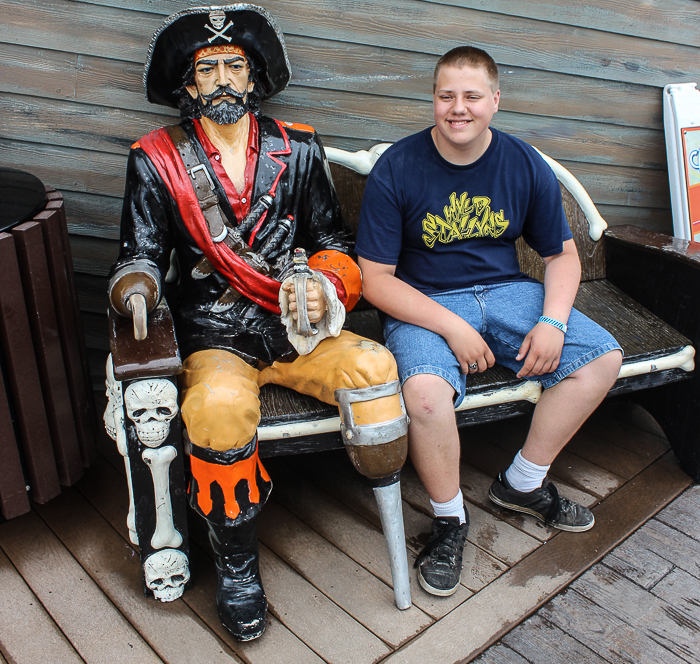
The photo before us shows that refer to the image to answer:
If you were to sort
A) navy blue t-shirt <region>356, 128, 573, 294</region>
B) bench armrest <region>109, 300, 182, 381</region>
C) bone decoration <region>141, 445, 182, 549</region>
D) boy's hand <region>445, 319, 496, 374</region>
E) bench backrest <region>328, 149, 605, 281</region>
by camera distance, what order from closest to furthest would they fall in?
1. bench armrest <region>109, 300, 182, 381</region>
2. bone decoration <region>141, 445, 182, 549</region>
3. boy's hand <region>445, 319, 496, 374</region>
4. navy blue t-shirt <region>356, 128, 573, 294</region>
5. bench backrest <region>328, 149, 605, 281</region>

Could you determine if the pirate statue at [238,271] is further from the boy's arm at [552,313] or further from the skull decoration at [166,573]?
the boy's arm at [552,313]

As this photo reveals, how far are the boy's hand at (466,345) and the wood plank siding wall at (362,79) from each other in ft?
3.73

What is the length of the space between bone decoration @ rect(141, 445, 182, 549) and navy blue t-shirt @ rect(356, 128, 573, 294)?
844mm

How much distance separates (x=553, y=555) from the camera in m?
1.99

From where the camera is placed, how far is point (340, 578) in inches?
75.1

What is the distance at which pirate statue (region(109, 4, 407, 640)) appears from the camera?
1.64 meters

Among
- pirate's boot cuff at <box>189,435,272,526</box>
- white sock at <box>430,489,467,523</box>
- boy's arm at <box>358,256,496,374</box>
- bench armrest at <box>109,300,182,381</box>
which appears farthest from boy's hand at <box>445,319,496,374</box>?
bench armrest at <box>109,300,182,381</box>

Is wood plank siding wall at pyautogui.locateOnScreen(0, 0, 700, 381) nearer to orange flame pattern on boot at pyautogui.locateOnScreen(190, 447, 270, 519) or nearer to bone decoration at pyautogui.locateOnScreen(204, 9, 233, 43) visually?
bone decoration at pyautogui.locateOnScreen(204, 9, 233, 43)

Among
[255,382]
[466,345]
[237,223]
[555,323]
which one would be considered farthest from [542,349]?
[237,223]

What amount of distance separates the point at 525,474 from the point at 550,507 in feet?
0.48

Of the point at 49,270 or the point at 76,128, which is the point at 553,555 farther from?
the point at 76,128

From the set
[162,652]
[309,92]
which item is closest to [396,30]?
[309,92]

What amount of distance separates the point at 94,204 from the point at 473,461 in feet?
5.91

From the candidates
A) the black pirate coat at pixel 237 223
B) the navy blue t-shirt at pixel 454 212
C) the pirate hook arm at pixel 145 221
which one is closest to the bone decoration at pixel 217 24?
the black pirate coat at pixel 237 223
